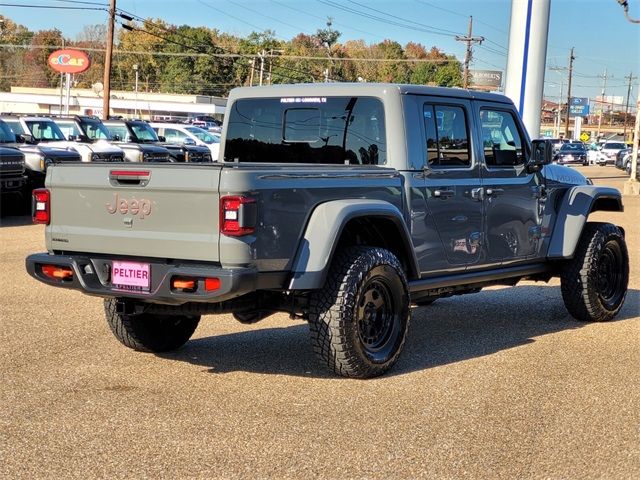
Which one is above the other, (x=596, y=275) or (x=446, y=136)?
(x=446, y=136)

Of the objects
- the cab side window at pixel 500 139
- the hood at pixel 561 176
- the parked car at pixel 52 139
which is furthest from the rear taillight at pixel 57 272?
the parked car at pixel 52 139

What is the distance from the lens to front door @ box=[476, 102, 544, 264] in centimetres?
786

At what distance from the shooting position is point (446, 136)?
7469 mm

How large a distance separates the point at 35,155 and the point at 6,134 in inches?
41.5

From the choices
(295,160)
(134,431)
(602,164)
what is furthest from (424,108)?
(602,164)

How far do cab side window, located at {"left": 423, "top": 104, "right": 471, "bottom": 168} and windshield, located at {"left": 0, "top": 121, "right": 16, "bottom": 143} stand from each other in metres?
13.6

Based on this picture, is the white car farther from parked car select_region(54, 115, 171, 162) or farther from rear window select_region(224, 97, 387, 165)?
rear window select_region(224, 97, 387, 165)

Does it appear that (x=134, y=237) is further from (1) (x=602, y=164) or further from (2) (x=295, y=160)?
(1) (x=602, y=164)

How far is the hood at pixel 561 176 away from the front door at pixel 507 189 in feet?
0.73

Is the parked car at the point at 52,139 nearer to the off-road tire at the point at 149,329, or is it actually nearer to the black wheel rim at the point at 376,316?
the off-road tire at the point at 149,329

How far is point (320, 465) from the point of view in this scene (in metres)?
4.71

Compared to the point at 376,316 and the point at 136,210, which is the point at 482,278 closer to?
the point at 376,316

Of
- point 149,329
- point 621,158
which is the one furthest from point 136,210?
point 621,158

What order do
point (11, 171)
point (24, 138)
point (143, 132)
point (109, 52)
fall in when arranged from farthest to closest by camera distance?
point (109, 52) < point (143, 132) < point (24, 138) < point (11, 171)
